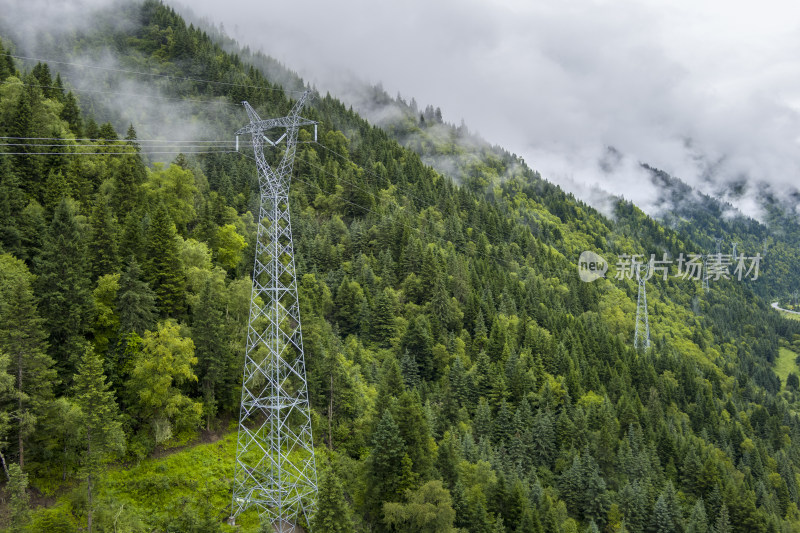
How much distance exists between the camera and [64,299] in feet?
148

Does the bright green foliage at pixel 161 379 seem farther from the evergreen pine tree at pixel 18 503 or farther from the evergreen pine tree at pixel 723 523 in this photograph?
the evergreen pine tree at pixel 723 523

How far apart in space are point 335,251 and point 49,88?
47.1 m

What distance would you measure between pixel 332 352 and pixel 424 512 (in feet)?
71.8

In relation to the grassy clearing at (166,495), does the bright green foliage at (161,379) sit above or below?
above

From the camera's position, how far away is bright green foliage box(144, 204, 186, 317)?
178 ft

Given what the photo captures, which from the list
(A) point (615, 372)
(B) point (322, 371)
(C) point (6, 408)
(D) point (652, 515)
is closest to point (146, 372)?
(C) point (6, 408)

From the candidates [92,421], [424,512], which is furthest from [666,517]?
[92,421]

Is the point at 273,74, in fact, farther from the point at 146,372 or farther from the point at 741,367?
the point at 741,367

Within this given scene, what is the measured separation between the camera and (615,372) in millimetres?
110688

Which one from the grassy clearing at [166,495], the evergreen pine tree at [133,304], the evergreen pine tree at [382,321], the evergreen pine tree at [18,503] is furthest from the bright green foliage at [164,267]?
the evergreen pine tree at [382,321]

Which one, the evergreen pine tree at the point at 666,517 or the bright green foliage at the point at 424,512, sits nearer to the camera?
the bright green foliage at the point at 424,512

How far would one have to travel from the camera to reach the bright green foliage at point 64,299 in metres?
44.7

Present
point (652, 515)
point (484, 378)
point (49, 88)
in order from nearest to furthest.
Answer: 1. point (652, 515)
2. point (49, 88)
3. point (484, 378)

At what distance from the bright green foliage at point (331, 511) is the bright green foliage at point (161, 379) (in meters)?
14.0
